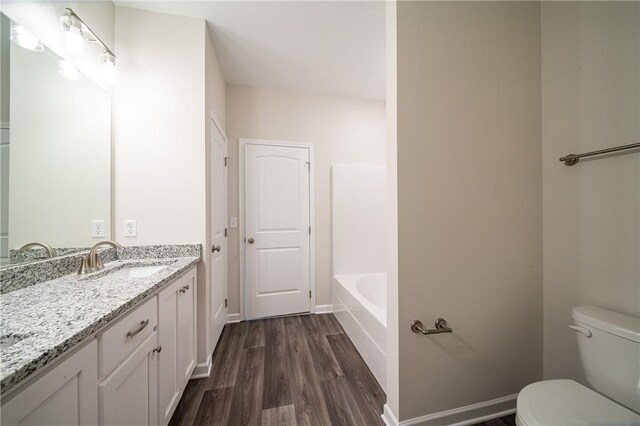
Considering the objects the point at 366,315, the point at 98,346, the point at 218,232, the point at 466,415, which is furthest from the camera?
the point at 218,232

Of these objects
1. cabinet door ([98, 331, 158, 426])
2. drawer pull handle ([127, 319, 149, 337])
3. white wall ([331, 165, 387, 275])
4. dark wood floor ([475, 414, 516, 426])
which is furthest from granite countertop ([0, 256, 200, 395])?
dark wood floor ([475, 414, 516, 426])

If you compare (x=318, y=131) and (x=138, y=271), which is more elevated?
(x=318, y=131)

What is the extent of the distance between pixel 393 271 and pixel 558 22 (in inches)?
66.8

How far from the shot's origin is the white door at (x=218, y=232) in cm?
179

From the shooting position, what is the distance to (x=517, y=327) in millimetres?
1266

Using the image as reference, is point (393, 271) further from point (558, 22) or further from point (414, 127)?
point (558, 22)

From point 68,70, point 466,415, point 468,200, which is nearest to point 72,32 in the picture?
point 68,70

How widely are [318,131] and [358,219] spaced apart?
118 centimetres

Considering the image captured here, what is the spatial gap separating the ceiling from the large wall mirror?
0.79 metres

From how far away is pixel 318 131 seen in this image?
2613mm

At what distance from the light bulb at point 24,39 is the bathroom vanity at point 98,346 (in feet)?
3.50

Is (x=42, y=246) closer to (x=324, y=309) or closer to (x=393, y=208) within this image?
(x=393, y=208)

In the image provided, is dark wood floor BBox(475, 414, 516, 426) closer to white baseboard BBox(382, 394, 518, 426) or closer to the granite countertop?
white baseboard BBox(382, 394, 518, 426)

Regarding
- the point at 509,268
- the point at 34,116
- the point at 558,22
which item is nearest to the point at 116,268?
the point at 34,116
